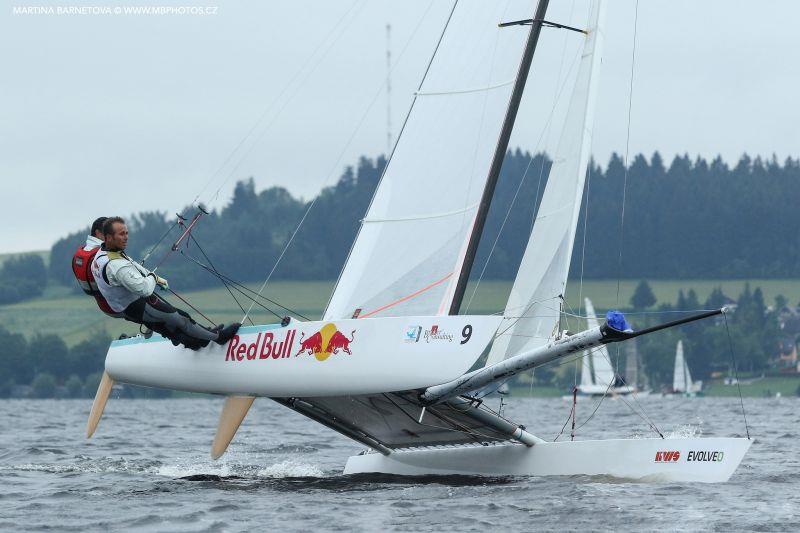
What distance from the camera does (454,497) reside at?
11.0m

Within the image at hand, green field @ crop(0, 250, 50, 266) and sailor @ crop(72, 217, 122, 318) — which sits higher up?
green field @ crop(0, 250, 50, 266)

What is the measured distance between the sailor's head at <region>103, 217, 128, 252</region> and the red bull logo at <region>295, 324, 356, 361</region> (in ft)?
5.43

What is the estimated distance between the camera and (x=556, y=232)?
12.5m

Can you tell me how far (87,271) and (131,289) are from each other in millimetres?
458

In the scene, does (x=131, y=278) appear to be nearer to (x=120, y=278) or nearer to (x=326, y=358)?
(x=120, y=278)

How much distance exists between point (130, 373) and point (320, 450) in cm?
601

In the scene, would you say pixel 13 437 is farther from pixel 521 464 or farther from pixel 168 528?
pixel 168 528

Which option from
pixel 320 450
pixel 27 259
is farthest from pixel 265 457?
pixel 27 259

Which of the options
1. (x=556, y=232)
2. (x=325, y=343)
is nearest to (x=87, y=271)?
(x=325, y=343)

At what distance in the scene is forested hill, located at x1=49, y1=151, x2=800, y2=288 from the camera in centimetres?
10512

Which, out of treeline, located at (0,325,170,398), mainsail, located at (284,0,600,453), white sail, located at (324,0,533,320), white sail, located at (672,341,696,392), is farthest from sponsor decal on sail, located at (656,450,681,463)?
white sail, located at (672,341,696,392)

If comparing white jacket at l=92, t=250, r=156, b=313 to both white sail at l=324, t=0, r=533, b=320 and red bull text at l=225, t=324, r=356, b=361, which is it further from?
white sail at l=324, t=0, r=533, b=320

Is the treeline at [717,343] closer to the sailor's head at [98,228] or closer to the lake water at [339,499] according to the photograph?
the lake water at [339,499]

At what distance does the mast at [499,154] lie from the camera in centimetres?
1180
